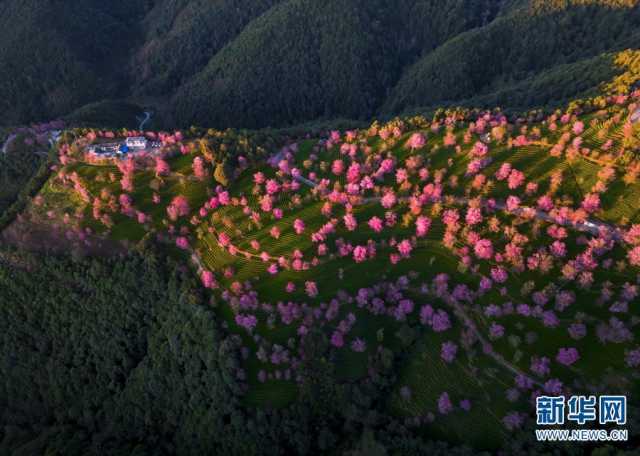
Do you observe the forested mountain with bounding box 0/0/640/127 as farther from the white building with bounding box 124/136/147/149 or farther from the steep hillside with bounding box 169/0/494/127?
the white building with bounding box 124/136/147/149

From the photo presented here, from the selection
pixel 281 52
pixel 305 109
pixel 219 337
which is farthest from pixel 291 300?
pixel 281 52

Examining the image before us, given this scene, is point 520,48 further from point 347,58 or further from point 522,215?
point 522,215

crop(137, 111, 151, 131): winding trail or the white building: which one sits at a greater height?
the white building

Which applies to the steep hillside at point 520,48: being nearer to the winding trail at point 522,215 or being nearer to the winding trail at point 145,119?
the winding trail at point 522,215

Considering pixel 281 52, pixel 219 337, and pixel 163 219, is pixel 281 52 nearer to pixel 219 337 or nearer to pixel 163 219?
pixel 163 219

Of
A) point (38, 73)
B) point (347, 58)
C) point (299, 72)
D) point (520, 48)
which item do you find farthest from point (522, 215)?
point (38, 73)

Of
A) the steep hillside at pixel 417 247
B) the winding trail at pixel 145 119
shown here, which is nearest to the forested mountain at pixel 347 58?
the winding trail at pixel 145 119

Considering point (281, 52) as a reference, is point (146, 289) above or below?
below

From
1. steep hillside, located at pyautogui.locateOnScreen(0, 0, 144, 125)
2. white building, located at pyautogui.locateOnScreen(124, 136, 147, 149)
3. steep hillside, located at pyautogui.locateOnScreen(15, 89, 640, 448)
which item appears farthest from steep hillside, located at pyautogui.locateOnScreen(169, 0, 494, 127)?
steep hillside, located at pyautogui.locateOnScreen(15, 89, 640, 448)

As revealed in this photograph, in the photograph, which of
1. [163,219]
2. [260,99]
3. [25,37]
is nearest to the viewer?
[163,219]
